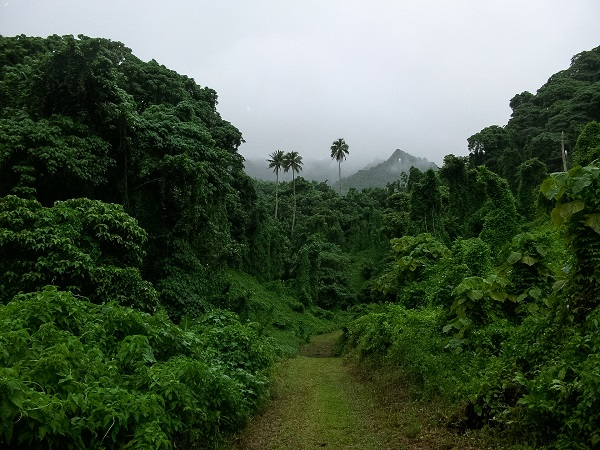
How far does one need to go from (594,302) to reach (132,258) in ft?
31.8

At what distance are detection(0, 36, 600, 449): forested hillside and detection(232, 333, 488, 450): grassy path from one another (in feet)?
1.43

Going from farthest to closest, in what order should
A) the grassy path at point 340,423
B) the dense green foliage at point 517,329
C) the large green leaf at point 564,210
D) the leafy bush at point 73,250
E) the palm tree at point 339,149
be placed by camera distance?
the palm tree at point 339,149
the leafy bush at point 73,250
the grassy path at point 340,423
the large green leaf at point 564,210
the dense green foliage at point 517,329

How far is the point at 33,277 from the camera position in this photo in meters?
8.66

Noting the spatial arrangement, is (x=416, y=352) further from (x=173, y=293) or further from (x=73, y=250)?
(x=73, y=250)

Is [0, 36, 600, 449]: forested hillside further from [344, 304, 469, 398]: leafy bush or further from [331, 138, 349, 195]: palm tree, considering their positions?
[331, 138, 349, 195]: palm tree

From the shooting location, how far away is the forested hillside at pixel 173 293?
4555 millimetres

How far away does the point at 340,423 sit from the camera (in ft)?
25.5

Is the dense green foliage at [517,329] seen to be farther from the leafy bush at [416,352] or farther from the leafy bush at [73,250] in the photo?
the leafy bush at [73,250]

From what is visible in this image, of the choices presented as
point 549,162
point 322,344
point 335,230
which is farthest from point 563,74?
point 322,344

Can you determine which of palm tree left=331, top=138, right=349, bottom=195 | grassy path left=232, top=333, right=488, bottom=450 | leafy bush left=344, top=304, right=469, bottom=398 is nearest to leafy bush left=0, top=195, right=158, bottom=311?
grassy path left=232, top=333, right=488, bottom=450

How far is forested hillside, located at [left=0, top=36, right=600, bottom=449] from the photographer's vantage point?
4555 millimetres

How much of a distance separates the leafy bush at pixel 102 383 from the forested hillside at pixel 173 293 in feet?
0.08

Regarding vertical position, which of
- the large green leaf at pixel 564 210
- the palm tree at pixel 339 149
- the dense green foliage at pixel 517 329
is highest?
the palm tree at pixel 339 149

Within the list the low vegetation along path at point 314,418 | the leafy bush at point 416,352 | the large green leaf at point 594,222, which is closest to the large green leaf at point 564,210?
the large green leaf at point 594,222
